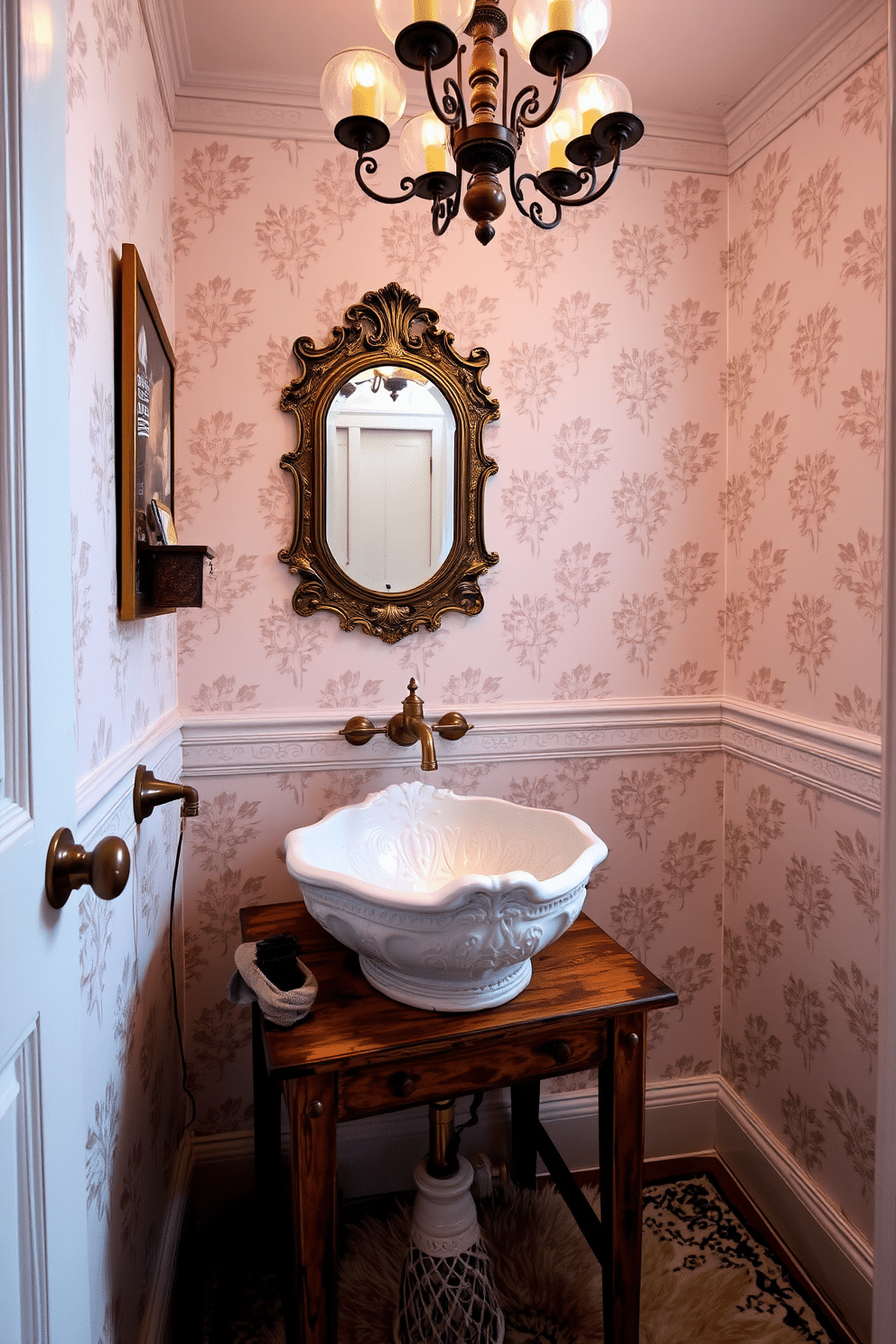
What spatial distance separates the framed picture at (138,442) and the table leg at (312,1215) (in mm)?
714

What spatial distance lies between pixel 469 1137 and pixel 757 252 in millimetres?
2120

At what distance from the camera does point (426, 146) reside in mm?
1203

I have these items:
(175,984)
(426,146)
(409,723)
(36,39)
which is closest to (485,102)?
(426,146)

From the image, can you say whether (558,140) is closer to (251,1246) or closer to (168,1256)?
(168,1256)

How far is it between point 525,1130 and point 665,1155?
0.41m

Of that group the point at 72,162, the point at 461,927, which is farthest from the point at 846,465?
the point at 72,162

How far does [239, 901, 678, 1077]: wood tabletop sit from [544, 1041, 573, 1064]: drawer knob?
0.16 feet

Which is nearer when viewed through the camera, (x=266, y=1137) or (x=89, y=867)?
(x=89, y=867)

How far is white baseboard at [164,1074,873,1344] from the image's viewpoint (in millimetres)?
1573

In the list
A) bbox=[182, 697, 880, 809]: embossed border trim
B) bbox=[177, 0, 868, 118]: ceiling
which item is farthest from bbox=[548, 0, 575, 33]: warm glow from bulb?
bbox=[182, 697, 880, 809]: embossed border trim

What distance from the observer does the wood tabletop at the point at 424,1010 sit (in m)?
1.17

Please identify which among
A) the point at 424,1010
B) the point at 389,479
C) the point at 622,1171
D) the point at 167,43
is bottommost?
the point at 622,1171

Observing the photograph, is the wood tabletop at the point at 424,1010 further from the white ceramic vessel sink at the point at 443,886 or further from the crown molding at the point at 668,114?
the crown molding at the point at 668,114

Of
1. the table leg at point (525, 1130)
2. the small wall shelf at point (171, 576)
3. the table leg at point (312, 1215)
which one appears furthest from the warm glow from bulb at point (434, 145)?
the table leg at point (525, 1130)
